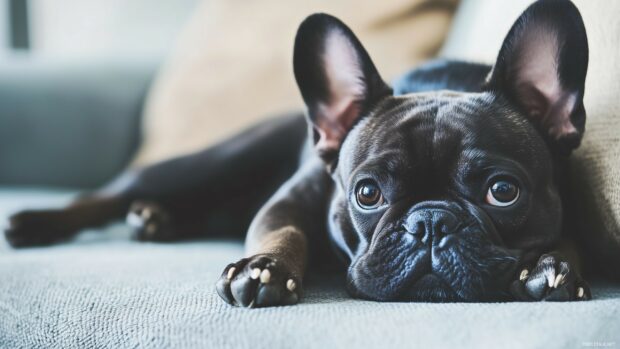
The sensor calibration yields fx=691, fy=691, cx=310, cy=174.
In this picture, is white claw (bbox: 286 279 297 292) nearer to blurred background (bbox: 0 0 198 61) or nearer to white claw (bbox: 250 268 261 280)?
white claw (bbox: 250 268 261 280)

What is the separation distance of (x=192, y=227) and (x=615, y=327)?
1.48 meters

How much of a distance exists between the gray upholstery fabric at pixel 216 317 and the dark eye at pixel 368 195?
0.55 ft

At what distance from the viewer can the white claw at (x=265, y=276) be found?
1.08m

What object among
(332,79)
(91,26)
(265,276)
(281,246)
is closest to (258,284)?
(265,276)

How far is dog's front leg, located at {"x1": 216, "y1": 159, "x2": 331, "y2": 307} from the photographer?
42.1 inches

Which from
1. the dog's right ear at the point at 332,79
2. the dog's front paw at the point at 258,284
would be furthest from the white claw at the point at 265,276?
the dog's right ear at the point at 332,79

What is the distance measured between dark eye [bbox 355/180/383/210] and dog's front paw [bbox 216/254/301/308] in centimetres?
26

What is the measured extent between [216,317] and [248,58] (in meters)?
1.70

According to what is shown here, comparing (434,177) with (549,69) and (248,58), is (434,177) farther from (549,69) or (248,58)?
(248,58)

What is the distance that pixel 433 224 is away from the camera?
116 centimetres

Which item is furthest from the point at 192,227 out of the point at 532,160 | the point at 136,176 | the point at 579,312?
the point at 579,312

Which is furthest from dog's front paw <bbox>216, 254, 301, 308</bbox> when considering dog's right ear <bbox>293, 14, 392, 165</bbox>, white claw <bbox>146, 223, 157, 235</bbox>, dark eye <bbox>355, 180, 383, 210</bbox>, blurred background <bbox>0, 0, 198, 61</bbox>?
blurred background <bbox>0, 0, 198, 61</bbox>

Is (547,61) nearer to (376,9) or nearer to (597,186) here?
(597,186)

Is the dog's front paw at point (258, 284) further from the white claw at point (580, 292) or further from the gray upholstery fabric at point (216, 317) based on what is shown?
the white claw at point (580, 292)
